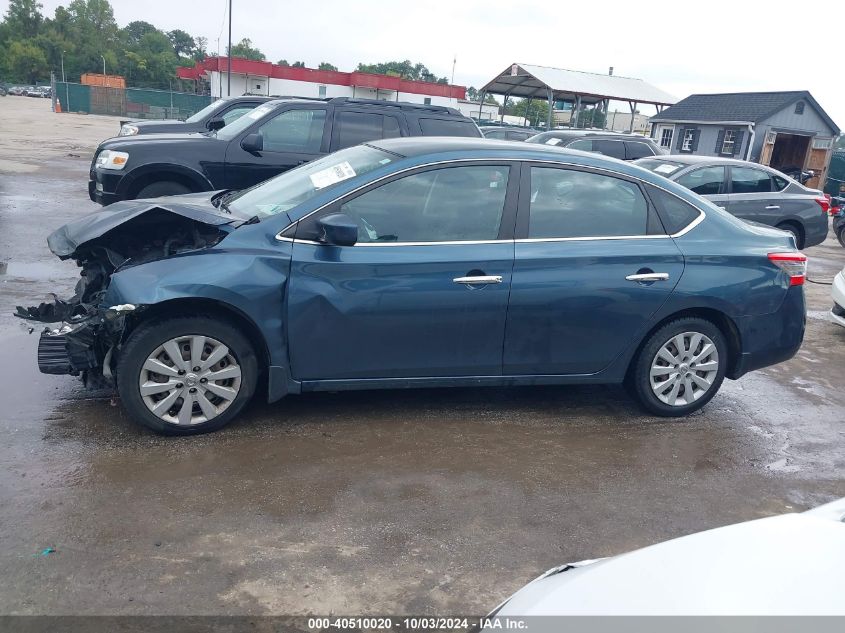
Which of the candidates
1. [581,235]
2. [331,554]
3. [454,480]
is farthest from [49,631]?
[581,235]

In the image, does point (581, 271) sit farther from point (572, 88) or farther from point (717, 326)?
point (572, 88)

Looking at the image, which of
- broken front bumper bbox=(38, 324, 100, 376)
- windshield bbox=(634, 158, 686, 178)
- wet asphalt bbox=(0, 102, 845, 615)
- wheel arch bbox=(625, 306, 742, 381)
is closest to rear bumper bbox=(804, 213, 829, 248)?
windshield bbox=(634, 158, 686, 178)

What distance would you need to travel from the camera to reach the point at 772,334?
511 cm

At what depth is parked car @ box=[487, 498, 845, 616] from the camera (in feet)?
6.02

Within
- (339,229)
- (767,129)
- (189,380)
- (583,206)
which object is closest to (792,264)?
(583,206)

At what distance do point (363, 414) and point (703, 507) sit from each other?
2.16 meters

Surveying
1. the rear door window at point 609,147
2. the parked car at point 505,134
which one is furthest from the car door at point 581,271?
the parked car at point 505,134

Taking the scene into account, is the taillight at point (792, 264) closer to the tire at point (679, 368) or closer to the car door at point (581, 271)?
the tire at point (679, 368)

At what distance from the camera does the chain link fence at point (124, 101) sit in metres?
50.6

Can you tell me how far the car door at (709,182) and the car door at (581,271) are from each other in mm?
6632

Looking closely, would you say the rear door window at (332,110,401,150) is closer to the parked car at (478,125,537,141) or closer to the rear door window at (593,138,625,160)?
the rear door window at (593,138,625,160)

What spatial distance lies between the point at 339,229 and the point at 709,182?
340 inches

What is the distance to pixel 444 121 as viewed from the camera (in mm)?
9547

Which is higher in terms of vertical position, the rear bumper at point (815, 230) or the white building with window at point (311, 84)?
the white building with window at point (311, 84)
